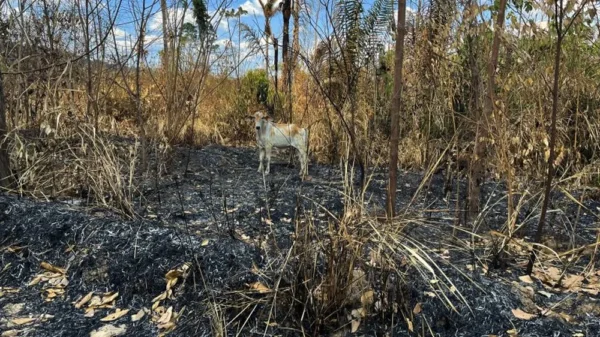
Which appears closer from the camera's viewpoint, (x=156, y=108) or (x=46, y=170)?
(x=46, y=170)

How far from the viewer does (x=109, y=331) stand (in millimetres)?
2209

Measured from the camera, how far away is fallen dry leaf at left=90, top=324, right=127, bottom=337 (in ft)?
7.15

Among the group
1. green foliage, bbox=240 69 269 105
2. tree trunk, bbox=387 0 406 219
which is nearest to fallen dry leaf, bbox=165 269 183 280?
tree trunk, bbox=387 0 406 219

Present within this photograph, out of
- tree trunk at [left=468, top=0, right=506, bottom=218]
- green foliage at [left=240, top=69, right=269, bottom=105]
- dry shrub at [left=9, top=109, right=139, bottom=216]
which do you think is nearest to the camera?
tree trunk at [left=468, top=0, right=506, bottom=218]

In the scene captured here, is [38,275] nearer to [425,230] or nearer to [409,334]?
[409,334]

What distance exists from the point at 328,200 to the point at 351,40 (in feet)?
5.63

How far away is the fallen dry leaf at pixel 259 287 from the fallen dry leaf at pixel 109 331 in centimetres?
60

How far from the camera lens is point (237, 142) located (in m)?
7.09

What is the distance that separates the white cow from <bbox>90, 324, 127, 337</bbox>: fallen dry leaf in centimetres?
271

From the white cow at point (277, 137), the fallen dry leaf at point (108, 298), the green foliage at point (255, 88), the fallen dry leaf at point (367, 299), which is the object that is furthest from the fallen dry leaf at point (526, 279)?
the green foliage at point (255, 88)

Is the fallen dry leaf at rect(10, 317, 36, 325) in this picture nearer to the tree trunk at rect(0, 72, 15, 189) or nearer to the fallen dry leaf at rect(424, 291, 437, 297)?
the tree trunk at rect(0, 72, 15, 189)

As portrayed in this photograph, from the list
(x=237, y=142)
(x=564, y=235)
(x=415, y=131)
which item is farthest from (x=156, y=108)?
(x=564, y=235)

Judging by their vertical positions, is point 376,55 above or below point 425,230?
above

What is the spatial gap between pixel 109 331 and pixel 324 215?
47.8 inches
